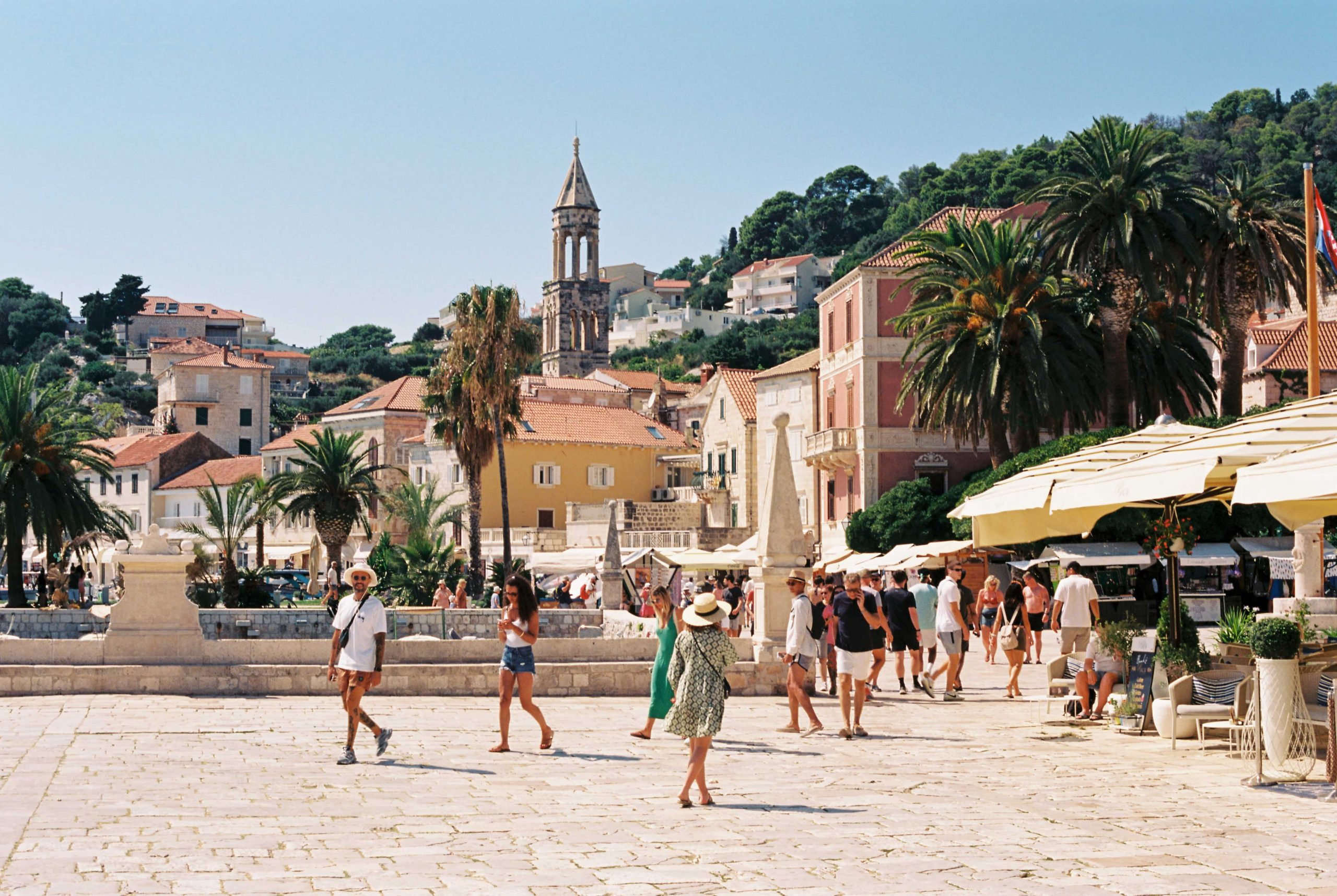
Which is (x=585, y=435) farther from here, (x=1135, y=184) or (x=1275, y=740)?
(x=1275, y=740)

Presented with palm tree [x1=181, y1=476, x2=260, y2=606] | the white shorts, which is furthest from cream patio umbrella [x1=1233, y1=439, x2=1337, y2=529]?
palm tree [x1=181, y1=476, x2=260, y2=606]

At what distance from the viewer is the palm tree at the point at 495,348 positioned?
4678 centimetres

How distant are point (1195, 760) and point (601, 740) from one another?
508 cm

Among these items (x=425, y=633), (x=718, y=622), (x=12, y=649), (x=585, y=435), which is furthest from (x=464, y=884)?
(x=585, y=435)

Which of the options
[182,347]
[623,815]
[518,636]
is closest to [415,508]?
[518,636]

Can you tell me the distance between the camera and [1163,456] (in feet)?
37.8

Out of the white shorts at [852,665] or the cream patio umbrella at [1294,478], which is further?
the white shorts at [852,665]

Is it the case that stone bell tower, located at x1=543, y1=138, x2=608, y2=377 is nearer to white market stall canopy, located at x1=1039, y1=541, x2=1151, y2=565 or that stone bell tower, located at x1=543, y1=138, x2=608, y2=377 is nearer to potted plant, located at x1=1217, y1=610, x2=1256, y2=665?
white market stall canopy, located at x1=1039, y1=541, x2=1151, y2=565

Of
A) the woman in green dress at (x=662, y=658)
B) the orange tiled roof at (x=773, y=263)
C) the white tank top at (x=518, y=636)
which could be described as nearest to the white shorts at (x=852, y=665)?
the woman in green dress at (x=662, y=658)

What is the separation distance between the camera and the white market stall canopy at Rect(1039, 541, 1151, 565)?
118ft

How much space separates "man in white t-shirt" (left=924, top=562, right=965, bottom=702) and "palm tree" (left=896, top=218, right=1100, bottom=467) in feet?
74.0

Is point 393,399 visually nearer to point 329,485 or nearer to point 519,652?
point 329,485

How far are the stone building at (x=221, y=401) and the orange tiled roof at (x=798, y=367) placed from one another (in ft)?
178

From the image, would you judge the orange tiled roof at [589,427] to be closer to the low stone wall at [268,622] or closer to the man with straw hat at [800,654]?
the low stone wall at [268,622]
